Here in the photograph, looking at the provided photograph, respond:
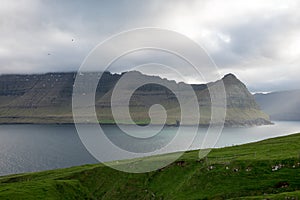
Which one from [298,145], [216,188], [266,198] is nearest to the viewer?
[266,198]

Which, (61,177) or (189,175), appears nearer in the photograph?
(189,175)

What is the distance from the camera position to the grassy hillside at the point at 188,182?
49469mm

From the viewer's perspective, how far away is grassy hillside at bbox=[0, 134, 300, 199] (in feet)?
162

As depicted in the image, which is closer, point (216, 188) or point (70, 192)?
point (216, 188)

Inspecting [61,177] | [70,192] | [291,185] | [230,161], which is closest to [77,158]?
[61,177]

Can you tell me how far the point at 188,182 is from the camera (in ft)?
188

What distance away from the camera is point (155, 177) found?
64125 millimetres

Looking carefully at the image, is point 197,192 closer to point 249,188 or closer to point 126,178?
point 249,188

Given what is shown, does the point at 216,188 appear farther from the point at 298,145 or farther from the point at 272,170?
the point at 298,145

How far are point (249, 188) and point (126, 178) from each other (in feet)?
88.7

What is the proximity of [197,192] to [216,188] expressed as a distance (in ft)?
11.2

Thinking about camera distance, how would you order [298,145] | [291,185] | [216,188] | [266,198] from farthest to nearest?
[298,145] → [216,188] → [291,185] → [266,198]

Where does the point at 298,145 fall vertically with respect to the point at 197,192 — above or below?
above

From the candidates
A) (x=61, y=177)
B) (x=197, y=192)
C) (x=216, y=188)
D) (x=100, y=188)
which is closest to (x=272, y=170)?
(x=216, y=188)
